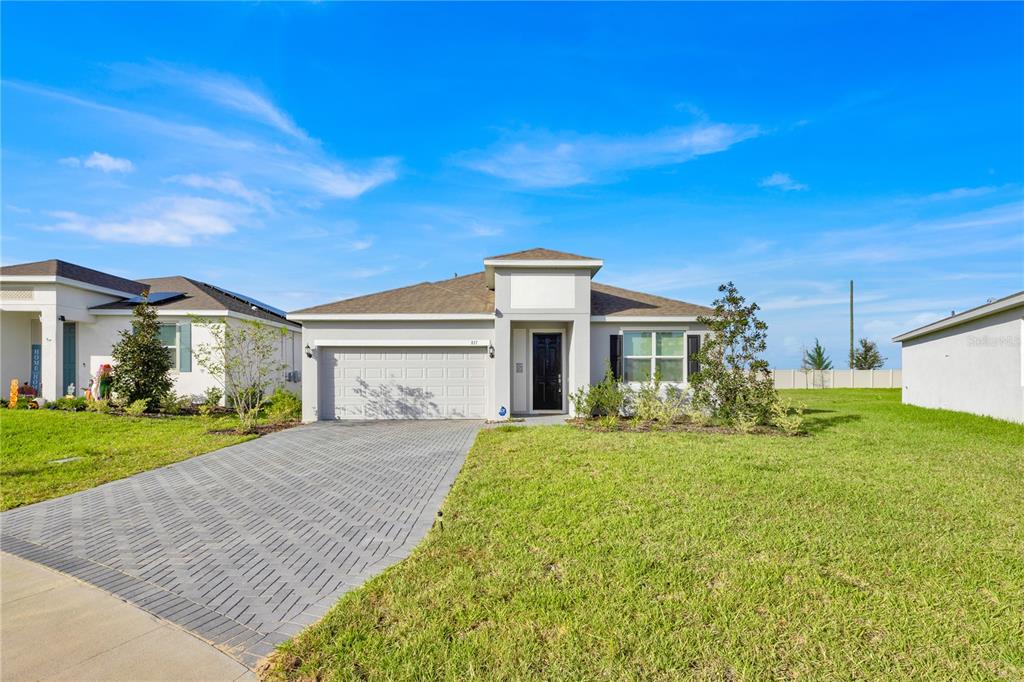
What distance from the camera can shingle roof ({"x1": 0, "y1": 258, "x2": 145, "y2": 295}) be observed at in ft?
49.3

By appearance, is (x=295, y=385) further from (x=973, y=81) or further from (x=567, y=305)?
(x=973, y=81)

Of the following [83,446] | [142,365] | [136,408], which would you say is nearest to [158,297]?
[142,365]

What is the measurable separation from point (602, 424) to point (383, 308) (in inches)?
278

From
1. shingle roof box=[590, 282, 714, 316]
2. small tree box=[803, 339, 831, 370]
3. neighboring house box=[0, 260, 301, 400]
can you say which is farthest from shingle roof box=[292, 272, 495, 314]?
small tree box=[803, 339, 831, 370]

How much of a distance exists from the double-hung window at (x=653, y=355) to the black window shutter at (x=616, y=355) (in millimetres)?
119

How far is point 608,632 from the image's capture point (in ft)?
9.96

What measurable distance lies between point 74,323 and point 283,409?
8.97 m

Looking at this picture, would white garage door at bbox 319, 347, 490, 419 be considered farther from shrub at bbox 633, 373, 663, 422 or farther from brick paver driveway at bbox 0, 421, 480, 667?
brick paver driveway at bbox 0, 421, 480, 667

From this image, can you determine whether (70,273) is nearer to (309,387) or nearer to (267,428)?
(309,387)

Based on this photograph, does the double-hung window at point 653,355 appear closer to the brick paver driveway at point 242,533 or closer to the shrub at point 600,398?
the shrub at point 600,398

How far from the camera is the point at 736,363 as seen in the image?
11.8m

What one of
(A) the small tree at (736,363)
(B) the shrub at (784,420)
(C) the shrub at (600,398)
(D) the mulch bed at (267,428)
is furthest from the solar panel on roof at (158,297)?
(B) the shrub at (784,420)

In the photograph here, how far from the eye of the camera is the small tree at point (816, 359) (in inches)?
1230

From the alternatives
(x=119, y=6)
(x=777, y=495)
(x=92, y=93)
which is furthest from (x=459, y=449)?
(x=92, y=93)
